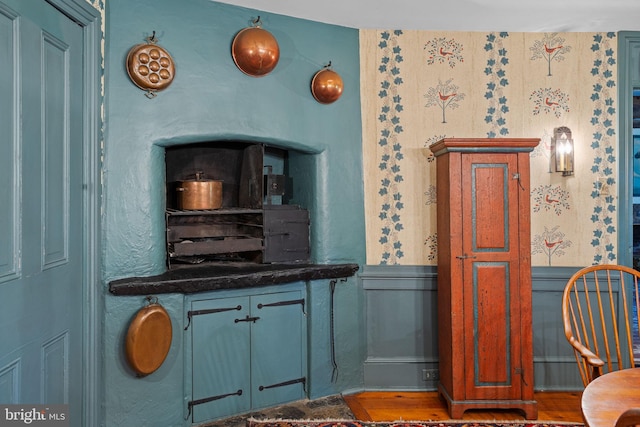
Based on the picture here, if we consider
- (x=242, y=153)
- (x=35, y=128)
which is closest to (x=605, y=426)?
(x=35, y=128)

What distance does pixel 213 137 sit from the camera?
288 centimetres

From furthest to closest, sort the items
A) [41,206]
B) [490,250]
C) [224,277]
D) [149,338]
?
[490,250] → [224,277] → [149,338] → [41,206]

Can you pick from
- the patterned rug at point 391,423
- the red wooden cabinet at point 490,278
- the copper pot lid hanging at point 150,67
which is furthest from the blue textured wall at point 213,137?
the red wooden cabinet at point 490,278

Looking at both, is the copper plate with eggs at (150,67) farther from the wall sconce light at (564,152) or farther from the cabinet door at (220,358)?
the wall sconce light at (564,152)

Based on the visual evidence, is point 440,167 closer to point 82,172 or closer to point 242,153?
point 242,153

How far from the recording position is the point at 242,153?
343 cm

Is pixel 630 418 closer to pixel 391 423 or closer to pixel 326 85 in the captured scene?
pixel 391 423

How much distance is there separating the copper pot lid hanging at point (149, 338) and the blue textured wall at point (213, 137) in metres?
0.07

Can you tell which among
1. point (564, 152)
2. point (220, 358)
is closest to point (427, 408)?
point (220, 358)

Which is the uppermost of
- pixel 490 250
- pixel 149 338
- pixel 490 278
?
pixel 490 250

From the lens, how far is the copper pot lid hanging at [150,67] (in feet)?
8.47

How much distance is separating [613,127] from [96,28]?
3.01 metres

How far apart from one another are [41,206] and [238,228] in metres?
1.38

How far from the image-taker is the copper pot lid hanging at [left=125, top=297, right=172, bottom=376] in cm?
253
